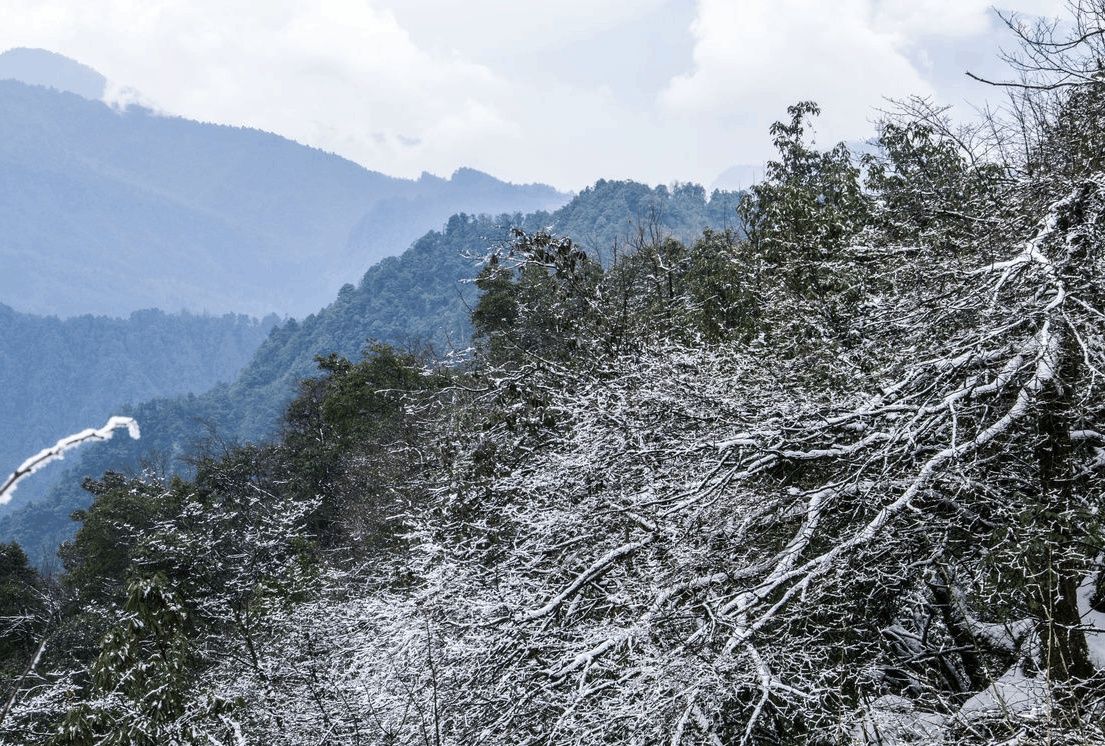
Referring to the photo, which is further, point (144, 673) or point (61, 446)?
point (144, 673)

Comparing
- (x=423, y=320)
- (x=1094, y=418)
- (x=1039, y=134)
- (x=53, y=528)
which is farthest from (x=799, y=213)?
(x=423, y=320)

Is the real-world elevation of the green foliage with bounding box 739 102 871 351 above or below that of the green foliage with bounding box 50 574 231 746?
above

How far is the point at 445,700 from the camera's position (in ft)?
22.9

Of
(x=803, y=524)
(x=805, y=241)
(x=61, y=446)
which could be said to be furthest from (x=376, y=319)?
(x=61, y=446)

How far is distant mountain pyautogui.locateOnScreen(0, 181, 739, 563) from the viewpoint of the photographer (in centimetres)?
10069

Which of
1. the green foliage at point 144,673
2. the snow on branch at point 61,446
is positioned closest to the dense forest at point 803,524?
the green foliage at point 144,673

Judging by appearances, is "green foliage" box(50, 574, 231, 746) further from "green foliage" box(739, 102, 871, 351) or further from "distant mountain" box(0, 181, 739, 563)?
"distant mountain" box(0, 181, 739, 563)

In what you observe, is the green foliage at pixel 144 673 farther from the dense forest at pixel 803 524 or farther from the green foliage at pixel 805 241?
the green foliage at pixel 805 241

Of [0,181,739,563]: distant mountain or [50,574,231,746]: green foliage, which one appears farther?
[0,181,739,563]: distant mountain

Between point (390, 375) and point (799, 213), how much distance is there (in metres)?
18.6

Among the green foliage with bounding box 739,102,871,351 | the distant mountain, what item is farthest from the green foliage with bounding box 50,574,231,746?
the distant mountain

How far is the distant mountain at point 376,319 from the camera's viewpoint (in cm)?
Answer: 10069

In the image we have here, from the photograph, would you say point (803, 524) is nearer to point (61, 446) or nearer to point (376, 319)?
point (61, 446)

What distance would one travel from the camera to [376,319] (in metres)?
114
